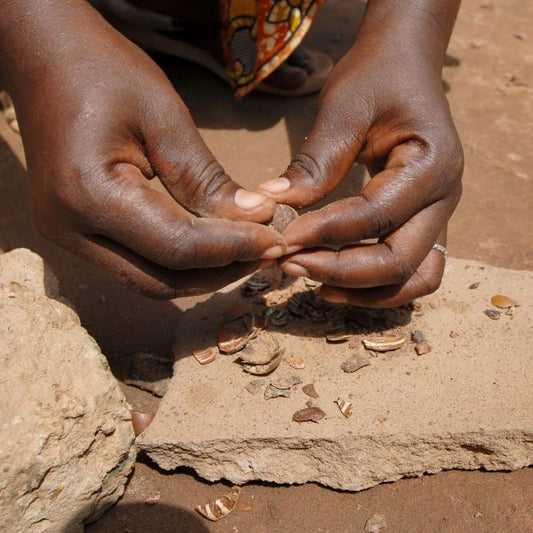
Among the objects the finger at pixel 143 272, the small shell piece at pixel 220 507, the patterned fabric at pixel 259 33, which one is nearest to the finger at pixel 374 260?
the finger at pixel 143 272

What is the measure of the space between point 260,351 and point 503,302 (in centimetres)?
90

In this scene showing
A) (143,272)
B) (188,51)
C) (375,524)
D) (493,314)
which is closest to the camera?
(143,272)

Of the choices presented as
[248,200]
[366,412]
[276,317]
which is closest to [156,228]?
[248,200]

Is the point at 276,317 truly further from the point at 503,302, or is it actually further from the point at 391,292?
the point at 503,302

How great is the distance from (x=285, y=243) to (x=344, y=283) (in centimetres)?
23

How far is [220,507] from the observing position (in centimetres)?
205

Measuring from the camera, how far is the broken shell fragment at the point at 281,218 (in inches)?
78.3

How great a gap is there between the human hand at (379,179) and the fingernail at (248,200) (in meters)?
0.08

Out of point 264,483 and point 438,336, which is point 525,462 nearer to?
point 438,336

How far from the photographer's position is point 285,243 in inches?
76.7

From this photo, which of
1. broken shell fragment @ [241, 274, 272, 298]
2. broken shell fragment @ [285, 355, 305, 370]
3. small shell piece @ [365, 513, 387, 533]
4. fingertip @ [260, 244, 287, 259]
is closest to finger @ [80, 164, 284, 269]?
fingertip @ [260, 244, 287, 259]

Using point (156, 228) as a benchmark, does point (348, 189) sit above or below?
below

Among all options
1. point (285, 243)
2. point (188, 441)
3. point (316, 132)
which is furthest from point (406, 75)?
point (188, 441)

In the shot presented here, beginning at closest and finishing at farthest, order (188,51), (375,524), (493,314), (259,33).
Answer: (375,524), (493,314), (259,33), (188,51)
